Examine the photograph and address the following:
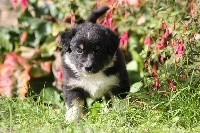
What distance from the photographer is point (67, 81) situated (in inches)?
255

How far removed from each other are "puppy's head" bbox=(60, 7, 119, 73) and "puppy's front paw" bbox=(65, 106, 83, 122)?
1.25ft

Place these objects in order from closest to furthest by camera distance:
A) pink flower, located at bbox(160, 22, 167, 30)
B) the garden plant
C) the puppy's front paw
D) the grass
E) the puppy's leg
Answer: the grass, the garden plant, the puppy's front paw, the puppy's leg, pink flower, located at bbox(160, 22, 167, 30)

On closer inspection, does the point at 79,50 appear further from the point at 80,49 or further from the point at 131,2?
the point at 131,2

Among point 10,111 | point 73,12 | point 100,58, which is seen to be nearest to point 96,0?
point 73,12

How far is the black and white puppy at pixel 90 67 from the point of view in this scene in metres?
6.22

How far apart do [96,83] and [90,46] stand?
16.6 inches

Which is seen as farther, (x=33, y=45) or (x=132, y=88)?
(x=33, y=45)

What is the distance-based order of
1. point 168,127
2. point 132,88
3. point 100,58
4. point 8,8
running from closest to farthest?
point 168,127, point 100,58, point 132,88, point 8,8

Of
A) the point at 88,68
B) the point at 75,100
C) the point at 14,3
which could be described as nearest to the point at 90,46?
the point at 88,68

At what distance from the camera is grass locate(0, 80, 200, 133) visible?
5.65m

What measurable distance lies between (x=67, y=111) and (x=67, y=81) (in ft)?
1.02

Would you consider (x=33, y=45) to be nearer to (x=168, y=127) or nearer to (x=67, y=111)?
(x=67, y=111)

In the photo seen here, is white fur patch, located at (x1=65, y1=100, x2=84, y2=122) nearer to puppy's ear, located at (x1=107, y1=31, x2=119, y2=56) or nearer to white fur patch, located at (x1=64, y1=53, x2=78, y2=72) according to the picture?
white fur patch, located at (x1=64, y1=53, x2=78, y2=72)

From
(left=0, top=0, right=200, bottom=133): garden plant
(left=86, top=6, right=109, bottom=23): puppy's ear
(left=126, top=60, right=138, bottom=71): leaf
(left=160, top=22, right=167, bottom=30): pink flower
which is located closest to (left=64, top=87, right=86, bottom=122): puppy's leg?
(left=0, top=0, right=200, bottom=133): garden plant
